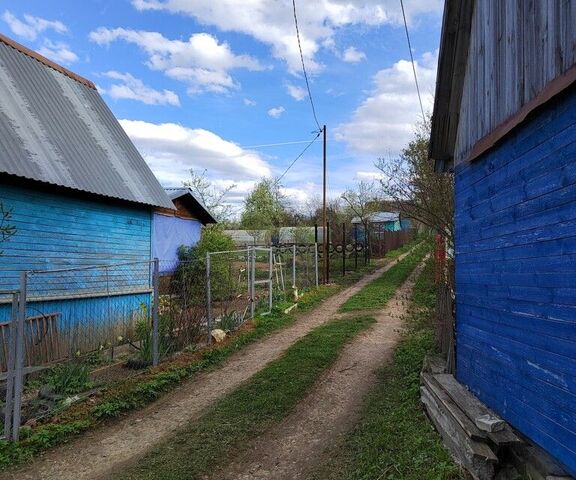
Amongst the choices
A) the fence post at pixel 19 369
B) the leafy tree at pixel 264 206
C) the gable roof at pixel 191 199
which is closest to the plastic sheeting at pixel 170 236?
the gable roof at pixel 191 199

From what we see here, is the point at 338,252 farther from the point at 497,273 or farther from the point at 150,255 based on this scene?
the point at 497,273

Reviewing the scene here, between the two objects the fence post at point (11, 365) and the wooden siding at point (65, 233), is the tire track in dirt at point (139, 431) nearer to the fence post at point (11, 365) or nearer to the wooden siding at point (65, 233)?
the fence post at point (11, 365)

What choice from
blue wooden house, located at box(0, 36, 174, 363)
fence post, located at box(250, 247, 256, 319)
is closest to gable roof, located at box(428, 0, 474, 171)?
blue wooden house, located at box(0, 36, 174, 363)

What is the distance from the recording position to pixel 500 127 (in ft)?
14.1

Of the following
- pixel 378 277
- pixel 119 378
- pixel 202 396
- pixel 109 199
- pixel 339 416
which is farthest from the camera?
pixel 378 277

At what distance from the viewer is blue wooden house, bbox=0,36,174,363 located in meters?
8.73

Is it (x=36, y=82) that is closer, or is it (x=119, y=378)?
(x=119, y=378)

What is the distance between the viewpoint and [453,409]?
4.53 meters

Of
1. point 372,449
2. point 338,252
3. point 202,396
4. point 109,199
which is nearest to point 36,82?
point 109,199

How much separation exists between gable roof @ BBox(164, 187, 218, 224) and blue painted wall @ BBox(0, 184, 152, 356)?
128 inches

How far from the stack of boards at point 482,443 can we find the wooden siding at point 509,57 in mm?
2637

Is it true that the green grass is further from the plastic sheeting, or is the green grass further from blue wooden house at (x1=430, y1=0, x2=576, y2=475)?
the plastic sheeting

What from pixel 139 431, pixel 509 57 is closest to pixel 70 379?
pixel 139 431

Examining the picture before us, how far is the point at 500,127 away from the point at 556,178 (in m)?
1.11
